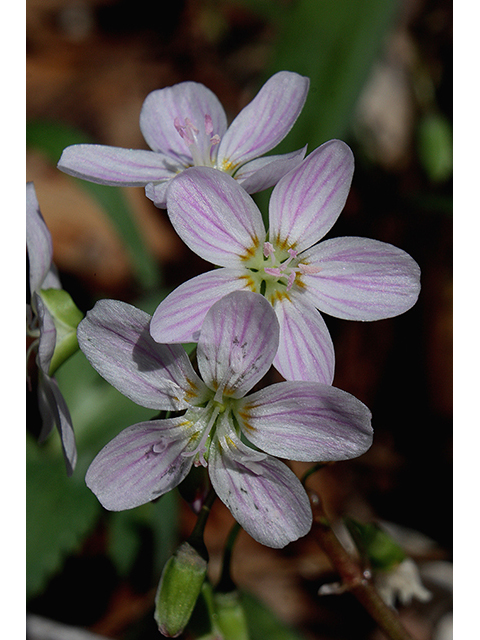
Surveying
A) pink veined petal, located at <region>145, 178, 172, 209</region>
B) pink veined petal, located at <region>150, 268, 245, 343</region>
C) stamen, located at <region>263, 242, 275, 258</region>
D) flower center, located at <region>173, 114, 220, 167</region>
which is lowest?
pink veined petal, located at <region>150, 268, 245, 343</region>

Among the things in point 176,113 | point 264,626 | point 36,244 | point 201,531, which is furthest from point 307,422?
point 264,626

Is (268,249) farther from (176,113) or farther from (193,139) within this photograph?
(176,113)

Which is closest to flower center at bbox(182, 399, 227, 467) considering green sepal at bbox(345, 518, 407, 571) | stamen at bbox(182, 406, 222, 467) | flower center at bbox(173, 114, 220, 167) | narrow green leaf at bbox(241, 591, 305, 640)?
stamen at bbox(182, 406, 222, 467)

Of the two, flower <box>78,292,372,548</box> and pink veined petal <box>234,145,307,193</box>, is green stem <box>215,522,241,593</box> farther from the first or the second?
pink veined petal <box>234,145,307,193</box>

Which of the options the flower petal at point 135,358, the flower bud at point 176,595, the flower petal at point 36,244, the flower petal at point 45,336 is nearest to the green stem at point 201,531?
the flower bud at point 176,595

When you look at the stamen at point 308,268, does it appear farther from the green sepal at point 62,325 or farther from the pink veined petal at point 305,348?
the green sepal at point 62,325

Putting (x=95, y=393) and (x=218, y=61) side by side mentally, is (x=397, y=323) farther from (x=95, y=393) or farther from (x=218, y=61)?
(x=218, y=61)
